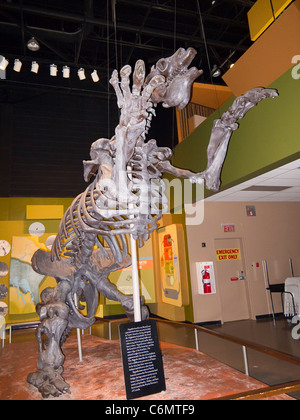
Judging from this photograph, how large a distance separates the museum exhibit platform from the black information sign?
335mm

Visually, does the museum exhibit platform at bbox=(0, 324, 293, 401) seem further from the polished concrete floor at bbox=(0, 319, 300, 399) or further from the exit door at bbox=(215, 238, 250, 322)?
the exit door at bbox=(215, 238, 250, 322)

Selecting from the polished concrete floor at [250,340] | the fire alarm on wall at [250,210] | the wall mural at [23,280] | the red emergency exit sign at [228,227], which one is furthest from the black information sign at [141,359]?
the wall mural at [23,280]

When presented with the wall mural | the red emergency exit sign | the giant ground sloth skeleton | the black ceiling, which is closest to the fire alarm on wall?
the red emergency exit sign

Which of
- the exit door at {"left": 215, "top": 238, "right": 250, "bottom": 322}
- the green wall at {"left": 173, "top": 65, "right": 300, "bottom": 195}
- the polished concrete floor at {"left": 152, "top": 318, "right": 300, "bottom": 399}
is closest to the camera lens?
the polished concrete floor at {"left": 152, "top": 318, "right": 300, "bottom": 399}

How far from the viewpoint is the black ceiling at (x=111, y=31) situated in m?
6.84

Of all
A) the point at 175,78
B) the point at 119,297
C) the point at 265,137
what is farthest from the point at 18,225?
the point at 175,78

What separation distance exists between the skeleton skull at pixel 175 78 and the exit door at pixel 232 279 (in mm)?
5946

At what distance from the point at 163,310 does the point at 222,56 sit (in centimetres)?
777

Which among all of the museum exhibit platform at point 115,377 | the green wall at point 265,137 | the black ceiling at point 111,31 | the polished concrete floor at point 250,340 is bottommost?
the polished concrete floor at point 250,340

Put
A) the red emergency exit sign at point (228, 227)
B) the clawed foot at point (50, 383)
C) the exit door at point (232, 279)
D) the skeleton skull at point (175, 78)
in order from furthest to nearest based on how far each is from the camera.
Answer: the red emergency exit sign at point (228, 227) → the exit door at point (232, 279) → the clawed foot at point (50, 383) → the skeleton skull at point (175, 78)

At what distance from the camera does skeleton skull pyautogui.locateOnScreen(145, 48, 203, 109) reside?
89.1 inches

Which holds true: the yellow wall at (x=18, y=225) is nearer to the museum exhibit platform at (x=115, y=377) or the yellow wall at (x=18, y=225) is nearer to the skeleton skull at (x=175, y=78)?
the museum exhibit platform at (x=115, y=377)

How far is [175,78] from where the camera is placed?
2367 millimetres
